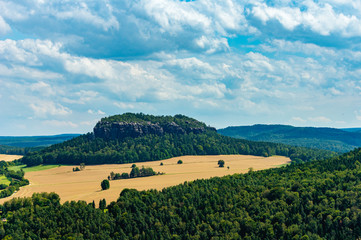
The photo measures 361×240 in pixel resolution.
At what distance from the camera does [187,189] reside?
15462cm

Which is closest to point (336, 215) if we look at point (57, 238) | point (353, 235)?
point (353, 235)

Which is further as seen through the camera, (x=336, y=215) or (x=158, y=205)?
(x=158, y=205)

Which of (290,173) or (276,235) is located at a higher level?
(290,173)

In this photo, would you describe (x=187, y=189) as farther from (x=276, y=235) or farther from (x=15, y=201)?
(x=15, y=201)

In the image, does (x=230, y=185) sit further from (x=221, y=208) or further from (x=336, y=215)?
(x=336, y=215)

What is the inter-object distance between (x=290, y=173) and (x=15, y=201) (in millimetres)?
147010

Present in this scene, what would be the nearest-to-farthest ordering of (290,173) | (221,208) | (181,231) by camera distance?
(181,231), (221,208), (290,173)

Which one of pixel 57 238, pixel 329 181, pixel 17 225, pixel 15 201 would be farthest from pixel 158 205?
pixel 329 181

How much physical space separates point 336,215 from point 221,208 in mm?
43738

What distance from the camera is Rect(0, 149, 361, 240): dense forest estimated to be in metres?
113

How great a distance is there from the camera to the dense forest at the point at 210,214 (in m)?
113

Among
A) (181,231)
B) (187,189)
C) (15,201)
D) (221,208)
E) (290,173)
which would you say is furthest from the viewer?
(290,173)

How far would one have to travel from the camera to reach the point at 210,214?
126000mm

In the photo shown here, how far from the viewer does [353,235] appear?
10925 cm
